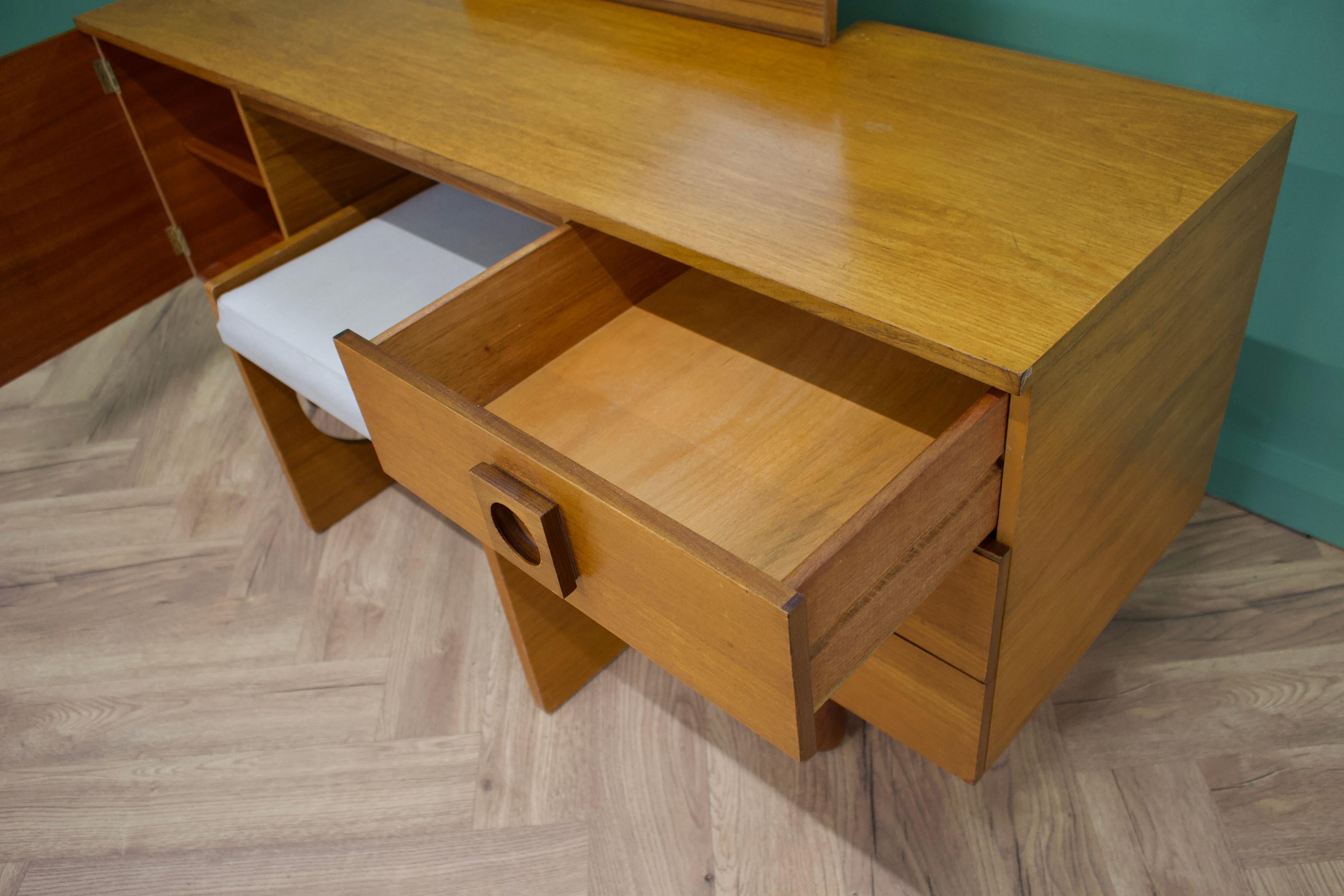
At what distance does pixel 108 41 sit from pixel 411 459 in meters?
0.94

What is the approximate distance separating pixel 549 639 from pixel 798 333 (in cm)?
48

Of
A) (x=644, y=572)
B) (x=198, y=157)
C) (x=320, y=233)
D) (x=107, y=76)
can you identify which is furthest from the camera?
(x=198, y=157)

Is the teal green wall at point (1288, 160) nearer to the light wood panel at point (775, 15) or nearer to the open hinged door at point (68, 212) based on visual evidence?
the light wood panel at point (775, 15)

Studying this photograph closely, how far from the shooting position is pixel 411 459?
928 mm

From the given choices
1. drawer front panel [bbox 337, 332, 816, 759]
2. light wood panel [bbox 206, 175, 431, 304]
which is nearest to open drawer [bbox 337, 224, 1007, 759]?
drawer front panel [bbox 337, 332, 816, 759]

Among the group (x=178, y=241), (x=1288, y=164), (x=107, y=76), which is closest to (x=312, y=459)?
(x=178, y=241)

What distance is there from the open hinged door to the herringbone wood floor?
35cm

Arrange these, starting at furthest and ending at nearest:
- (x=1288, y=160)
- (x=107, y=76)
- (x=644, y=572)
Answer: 1. (x=107, y=76)
2. (x=1288, y=160)
3. (x=644, y=572)

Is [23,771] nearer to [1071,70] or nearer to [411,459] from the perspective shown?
[411,459]

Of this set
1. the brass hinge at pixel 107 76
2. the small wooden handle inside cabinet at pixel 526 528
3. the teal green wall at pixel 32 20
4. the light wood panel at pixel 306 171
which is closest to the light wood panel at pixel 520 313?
the small wooden handle inside cabinet at pixel 526 528

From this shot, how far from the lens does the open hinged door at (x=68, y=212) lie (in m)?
1.46

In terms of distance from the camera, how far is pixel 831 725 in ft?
3.85

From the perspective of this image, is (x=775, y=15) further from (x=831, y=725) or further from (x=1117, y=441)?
(x=831, y=725)

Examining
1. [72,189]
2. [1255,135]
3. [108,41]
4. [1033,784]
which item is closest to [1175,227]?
[1255,135]
